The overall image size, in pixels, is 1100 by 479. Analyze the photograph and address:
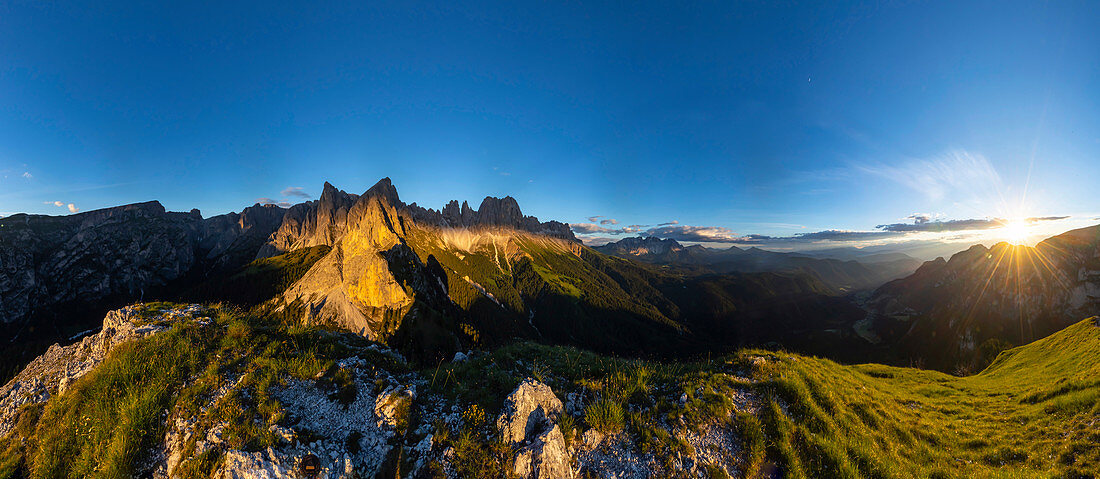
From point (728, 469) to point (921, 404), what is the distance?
15.1m

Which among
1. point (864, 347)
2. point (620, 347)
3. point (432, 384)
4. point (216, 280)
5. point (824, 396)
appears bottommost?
point (620, 347)

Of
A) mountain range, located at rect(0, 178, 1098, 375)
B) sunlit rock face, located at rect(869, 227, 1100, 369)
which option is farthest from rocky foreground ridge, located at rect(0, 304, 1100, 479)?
sunlit rock face, located at rect(869, 227, 1100, 369)

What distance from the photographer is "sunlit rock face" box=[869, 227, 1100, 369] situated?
3344 inches

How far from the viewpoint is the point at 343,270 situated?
10331cm

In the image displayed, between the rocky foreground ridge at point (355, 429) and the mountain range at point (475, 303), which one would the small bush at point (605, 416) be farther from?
the mountain range at point (475, 303)

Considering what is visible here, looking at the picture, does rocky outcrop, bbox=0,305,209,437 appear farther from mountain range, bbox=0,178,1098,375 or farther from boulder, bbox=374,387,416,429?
mountain range, bbox=0,178,1098,375

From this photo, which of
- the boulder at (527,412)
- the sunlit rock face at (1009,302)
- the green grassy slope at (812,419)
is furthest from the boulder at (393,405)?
the sunlit rock face at (1009,302)

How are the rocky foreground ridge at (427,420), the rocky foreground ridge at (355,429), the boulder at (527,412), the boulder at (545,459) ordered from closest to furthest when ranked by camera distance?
the rocky foreground ridge at (355,429) → the rocky foreground ridge at (427,420) → the boulder at (545,459) → the boulder at (527,412)

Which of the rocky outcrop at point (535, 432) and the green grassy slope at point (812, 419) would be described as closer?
the rocky outcrop at point (535, 432)

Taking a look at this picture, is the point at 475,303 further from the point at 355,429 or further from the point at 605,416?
the point at 605,416

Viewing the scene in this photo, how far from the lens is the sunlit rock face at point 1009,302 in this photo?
84938mm

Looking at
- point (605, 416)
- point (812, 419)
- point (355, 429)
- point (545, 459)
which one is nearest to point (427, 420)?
point (355, 429)

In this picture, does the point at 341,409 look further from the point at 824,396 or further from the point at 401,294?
the point at 401,294

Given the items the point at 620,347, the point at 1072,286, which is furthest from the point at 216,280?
the point at 1072,286
